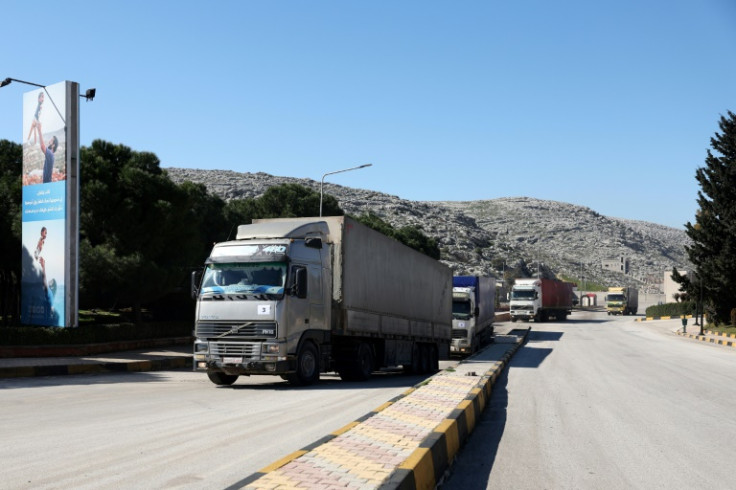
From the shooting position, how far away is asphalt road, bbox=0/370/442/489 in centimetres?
633

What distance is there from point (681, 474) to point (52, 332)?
19.7 metres

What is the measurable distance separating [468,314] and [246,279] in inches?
579

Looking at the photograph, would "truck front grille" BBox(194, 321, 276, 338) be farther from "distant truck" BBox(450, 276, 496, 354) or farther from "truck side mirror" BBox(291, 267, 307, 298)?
"distant truck" BBox(450, 276, 496, 354)

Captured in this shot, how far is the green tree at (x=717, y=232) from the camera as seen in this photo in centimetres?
4106

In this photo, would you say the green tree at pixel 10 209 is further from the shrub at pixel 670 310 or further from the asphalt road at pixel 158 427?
the shrub at pixel 670 310

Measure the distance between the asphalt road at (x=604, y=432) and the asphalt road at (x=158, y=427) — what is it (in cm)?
218

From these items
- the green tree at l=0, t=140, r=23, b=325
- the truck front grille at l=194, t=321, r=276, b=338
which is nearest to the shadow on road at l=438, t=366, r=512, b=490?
the truck front grille at l=194, t=321, r=276, b=338

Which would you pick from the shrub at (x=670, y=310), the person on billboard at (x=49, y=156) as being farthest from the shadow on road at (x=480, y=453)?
the shrub at (x=670, y=310)

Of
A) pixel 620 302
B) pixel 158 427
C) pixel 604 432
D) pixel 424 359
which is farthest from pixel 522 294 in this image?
pixel 158 427

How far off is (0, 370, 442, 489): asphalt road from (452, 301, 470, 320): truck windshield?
11.9 m

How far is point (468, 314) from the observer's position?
27.7 m

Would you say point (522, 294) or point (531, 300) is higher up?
point (522, 294)

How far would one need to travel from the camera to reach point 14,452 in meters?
7.27

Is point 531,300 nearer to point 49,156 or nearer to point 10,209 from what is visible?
point 10,209
